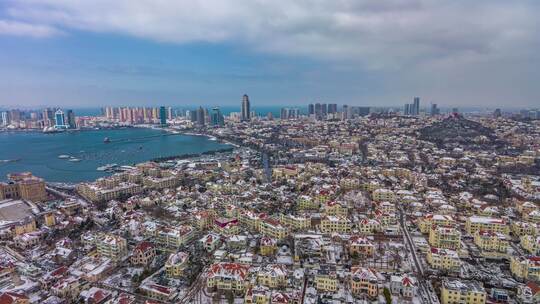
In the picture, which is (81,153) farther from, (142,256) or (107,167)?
(142,256)

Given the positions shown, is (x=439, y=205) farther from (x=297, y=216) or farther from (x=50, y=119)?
(x=50, y=119)

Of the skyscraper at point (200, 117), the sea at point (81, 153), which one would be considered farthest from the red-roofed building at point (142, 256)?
the skyscraper at point (200, 117)

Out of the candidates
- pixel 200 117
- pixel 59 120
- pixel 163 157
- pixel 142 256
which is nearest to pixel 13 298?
pixel 142 256

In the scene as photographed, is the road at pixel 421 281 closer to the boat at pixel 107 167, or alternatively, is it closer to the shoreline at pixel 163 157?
the shoreline at pixel 163 157

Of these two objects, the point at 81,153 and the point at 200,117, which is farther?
the point at 200,117

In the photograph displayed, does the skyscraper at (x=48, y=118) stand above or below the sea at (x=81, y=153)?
above

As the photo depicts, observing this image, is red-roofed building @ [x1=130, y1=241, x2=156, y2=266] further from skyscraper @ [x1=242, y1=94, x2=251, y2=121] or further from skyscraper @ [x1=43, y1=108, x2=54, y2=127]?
skyscraper @ [x1=43, y1=108, x2=54, y2=127]

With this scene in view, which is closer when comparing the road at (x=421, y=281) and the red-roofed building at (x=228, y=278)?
the road at (x=421, y=281)

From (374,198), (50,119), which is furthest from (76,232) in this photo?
(50,119)

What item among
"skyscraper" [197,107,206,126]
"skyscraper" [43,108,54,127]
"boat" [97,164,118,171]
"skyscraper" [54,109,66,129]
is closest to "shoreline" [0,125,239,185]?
"boat" [97,164,118,171]
